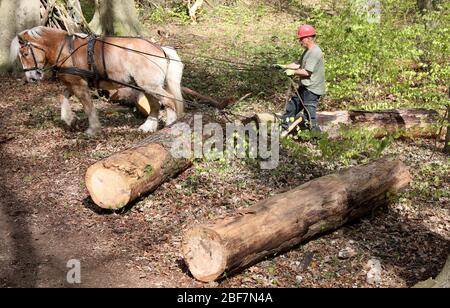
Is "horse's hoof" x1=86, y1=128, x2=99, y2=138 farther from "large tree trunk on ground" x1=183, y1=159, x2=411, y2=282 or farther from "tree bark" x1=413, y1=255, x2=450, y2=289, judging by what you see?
"tree bark" x1=413, y1=255, x2=450, y2=289

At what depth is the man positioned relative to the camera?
869 cm

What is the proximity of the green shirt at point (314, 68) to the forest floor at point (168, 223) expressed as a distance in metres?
1.29

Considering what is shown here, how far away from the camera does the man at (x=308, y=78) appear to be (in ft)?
28.5

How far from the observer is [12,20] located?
1273cm

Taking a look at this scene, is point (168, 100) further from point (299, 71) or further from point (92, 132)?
point (299, 71)

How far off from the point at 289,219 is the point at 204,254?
1.13 meters

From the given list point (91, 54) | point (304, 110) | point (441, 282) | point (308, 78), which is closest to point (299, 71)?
point (308, 78)

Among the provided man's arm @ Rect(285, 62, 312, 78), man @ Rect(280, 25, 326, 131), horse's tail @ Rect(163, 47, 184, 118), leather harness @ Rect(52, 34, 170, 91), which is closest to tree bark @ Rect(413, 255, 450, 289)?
man @ Rect(280, 25, 326, 131)

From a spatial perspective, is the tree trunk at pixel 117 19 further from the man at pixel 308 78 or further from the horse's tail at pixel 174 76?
the man at pixel 308 78

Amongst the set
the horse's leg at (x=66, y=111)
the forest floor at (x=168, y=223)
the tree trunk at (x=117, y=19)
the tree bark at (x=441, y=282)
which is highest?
the tree trunk at (x=117, y=19)

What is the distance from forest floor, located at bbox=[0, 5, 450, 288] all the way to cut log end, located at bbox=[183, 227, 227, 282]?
204 millimetres

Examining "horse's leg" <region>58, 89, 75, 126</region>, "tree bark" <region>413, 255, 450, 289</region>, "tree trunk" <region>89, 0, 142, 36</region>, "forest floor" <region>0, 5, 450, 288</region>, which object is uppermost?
"tree trunk" <region>89, 0, 142, 36</region>

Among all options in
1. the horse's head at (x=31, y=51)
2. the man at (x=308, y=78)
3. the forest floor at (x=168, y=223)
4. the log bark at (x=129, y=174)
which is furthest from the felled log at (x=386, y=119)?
the horse's head at (x=31, y=51)
